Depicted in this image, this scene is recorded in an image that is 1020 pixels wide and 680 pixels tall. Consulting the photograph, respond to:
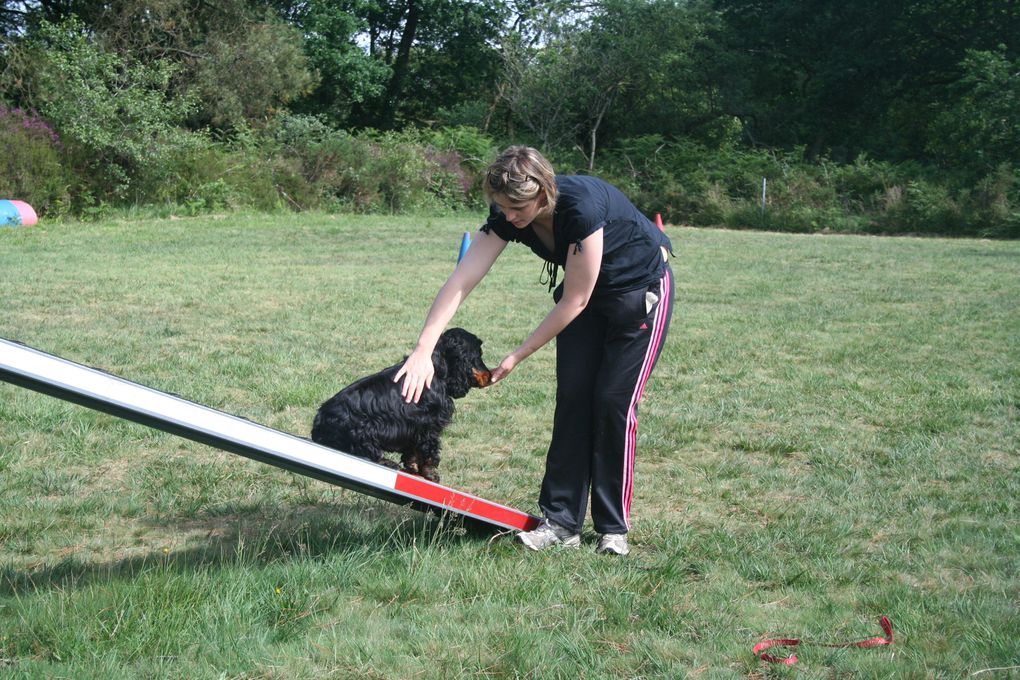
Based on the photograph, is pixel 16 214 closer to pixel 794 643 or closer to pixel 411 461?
pixel 411 461

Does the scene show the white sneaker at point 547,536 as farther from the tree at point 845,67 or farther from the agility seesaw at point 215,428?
the tree at point 845,67

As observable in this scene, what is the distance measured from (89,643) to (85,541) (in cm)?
128

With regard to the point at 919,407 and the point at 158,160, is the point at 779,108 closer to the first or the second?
the point at 158,160

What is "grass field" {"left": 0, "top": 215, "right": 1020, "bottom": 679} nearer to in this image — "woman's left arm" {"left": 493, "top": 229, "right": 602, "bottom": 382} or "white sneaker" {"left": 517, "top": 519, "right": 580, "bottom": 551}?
"white sneaker" {"left": 517, "top": 519, "right": 580, "bottom": 551}

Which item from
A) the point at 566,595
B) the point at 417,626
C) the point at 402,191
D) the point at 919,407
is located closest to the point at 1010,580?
the point at 566,595

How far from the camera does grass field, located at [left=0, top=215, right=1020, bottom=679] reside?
2887 mm

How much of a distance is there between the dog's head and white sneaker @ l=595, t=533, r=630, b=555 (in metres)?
1.21

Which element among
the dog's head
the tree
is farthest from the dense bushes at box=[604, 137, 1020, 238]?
the dog's head

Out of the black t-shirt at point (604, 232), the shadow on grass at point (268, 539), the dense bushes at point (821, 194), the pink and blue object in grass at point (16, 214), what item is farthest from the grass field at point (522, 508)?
the dense bushes at point (821, 194)

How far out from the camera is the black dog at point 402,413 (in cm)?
449

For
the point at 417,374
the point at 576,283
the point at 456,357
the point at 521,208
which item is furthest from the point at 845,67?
the point at 417,374

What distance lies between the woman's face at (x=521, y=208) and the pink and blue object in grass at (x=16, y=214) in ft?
56.7

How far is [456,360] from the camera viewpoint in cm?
483

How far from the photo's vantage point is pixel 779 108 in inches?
1532
